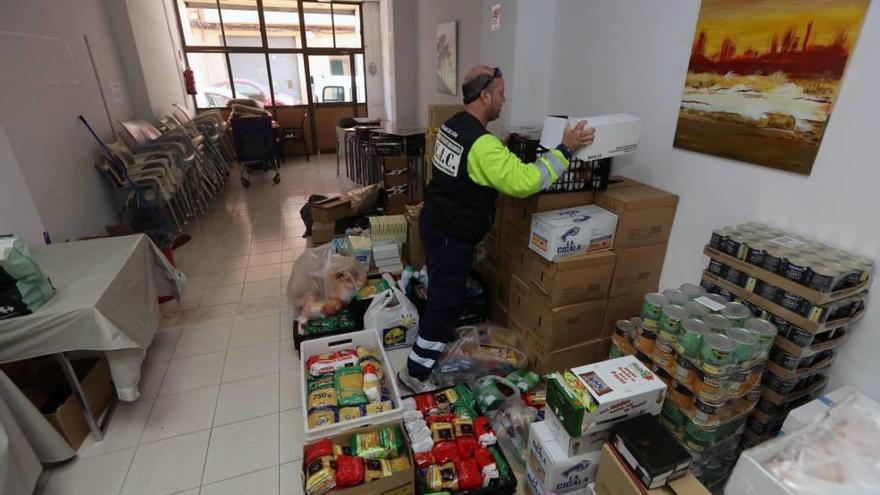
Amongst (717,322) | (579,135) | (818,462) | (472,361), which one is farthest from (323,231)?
(818,462)

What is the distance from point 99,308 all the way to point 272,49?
24.6 ft

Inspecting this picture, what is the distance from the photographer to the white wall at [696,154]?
4.50 feet

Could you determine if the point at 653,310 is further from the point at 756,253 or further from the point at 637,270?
the point at 637,270

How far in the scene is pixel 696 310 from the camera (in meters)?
1.55

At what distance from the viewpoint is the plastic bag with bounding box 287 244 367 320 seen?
2.66 meters

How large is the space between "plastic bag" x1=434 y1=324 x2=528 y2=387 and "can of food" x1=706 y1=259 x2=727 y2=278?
1007mm

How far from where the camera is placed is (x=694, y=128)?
190cm

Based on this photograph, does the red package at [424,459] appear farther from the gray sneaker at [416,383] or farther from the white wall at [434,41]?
the white wall at [434,41]

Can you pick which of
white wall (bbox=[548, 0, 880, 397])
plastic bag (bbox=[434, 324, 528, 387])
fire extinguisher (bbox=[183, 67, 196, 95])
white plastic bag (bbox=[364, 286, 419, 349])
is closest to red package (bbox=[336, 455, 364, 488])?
plastic bag (bbox=[434, 324, 528, 387])

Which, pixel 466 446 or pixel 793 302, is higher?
pixel 793 302

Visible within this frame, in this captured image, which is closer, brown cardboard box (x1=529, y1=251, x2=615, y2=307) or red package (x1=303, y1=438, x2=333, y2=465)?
red package (x1=303, y1=438, x2=333, y2=465)

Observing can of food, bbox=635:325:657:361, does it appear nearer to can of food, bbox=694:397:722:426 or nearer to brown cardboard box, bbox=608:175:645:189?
can of food, bbox=694:397:722:426

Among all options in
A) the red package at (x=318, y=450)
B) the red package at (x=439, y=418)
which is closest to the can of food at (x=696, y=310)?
the red package at (x=439, y=418)

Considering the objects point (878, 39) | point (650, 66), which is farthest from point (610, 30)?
point (878, 39)
